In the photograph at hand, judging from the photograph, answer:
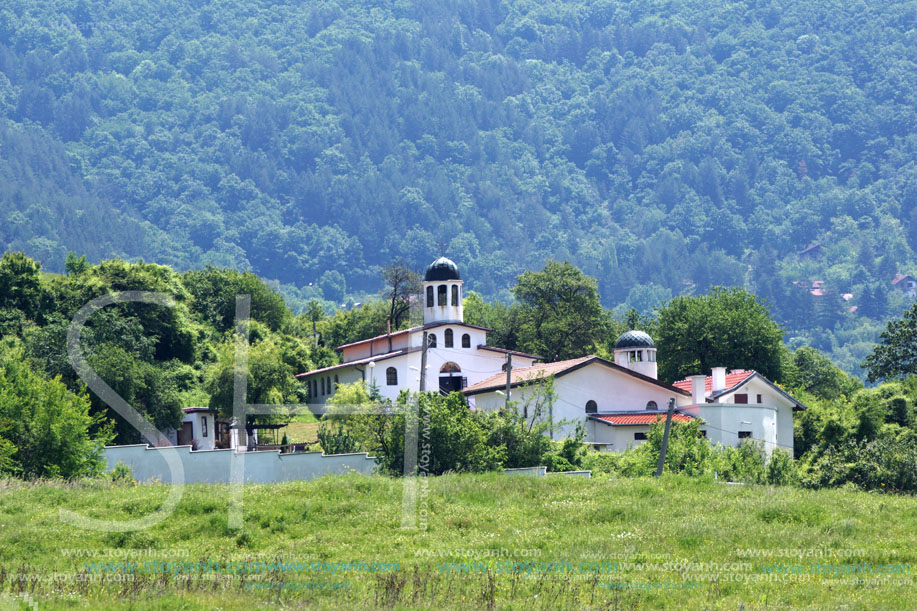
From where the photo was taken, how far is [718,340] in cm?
7938

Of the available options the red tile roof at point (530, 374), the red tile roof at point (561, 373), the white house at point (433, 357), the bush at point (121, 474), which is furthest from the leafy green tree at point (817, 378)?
the bush at point (121, 474)

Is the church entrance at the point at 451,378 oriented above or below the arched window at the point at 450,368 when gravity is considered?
below

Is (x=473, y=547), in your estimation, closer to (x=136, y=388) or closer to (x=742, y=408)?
(x=136, y=388)

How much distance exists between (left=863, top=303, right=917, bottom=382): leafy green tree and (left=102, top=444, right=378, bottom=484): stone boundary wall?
6296 centimetres

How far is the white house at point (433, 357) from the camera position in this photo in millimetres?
73562

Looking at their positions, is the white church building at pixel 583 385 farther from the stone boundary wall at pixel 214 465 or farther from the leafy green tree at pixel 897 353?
the leafy green tree at pixel 897 353

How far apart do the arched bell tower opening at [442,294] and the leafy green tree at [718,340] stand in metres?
14.3

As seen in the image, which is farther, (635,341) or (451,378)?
(451,378)

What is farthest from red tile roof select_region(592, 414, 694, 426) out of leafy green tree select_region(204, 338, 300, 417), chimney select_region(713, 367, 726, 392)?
leafy green tree select_region(204, 338, 300, 417)

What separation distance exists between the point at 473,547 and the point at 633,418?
34.1 metres

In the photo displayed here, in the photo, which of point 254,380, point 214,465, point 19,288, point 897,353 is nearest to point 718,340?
point 897,353

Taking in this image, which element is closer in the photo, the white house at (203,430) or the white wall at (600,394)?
the white house at (203,430)

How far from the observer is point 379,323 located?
340ft

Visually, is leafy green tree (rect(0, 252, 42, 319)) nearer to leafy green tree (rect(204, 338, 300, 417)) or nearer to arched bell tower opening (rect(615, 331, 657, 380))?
leafy green tree (rect(204, 338, 300, 417))
